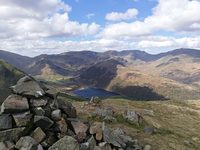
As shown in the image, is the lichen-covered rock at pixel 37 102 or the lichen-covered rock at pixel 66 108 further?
the lichen-covered rock at pixel 66 108

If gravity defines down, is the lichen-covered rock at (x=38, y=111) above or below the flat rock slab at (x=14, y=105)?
below

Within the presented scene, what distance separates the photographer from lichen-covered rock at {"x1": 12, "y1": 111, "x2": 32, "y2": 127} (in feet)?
108

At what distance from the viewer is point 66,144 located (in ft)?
105

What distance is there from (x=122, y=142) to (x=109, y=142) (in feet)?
7.76

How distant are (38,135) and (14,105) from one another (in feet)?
14.5

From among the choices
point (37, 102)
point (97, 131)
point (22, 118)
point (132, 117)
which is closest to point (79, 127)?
point (97, 131)

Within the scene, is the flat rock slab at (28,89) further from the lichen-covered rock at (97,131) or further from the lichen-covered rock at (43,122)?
the lichen-covered rock at (97,131)

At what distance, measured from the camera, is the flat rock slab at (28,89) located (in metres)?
35.6

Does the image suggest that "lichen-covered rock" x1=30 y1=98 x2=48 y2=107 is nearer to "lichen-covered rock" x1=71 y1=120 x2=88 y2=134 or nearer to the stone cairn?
the stone cairn

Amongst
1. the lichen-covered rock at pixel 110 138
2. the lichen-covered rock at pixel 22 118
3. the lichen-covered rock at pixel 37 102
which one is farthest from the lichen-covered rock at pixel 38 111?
the lichen-covered rock at pixel 110 138

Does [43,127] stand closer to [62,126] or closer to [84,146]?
[62,126]

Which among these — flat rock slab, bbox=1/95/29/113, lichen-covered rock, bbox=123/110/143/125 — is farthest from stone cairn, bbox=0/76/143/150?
lichen-covered rock, bbox=123/110/143/125

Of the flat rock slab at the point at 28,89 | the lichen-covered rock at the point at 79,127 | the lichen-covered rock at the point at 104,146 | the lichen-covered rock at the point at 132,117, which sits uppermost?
the flat rock slab at the point at 28,89

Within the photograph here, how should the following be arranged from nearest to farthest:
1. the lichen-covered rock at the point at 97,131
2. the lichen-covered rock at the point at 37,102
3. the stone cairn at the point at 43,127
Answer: the stone cairn at the point at 43,127 < the lichen-covered rock at the point at 37,102 < the lichen-covered rock at the point at 97,131
